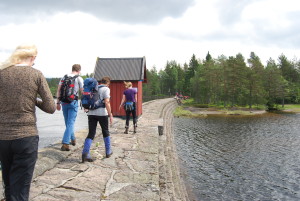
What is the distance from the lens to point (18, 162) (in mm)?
2533

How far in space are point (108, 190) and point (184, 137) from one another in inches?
561

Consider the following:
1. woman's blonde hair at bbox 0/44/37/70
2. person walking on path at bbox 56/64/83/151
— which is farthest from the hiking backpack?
woman's blonde hair at bbox 0/44/37/70

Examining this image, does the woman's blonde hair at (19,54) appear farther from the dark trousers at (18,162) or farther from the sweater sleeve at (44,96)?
the dark trousers at (18,162)

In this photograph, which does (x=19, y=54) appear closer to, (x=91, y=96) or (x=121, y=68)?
(x=91, y=96)

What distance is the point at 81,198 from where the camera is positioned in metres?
3.92

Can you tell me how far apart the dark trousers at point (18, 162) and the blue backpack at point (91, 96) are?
307cm

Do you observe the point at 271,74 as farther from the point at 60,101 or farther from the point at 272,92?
the point at 60,101

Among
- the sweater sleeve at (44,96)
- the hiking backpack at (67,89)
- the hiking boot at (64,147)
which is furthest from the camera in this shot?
the hiking boot at (64,147)

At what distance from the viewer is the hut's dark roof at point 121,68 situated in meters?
15.0

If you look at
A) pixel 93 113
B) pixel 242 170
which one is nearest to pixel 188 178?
pixel 242 170

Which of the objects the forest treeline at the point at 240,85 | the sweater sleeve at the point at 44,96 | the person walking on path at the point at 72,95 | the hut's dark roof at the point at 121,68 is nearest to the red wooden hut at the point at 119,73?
the hut's dark roof at the point at 121,68

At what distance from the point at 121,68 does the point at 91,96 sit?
9.87 meters

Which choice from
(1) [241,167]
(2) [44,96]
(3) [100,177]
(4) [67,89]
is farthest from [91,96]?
(1) [241,167]

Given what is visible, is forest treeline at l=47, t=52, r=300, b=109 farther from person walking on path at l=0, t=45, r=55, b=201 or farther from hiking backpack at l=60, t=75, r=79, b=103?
person walking on path at l=0, t=45, r=55, b=201
